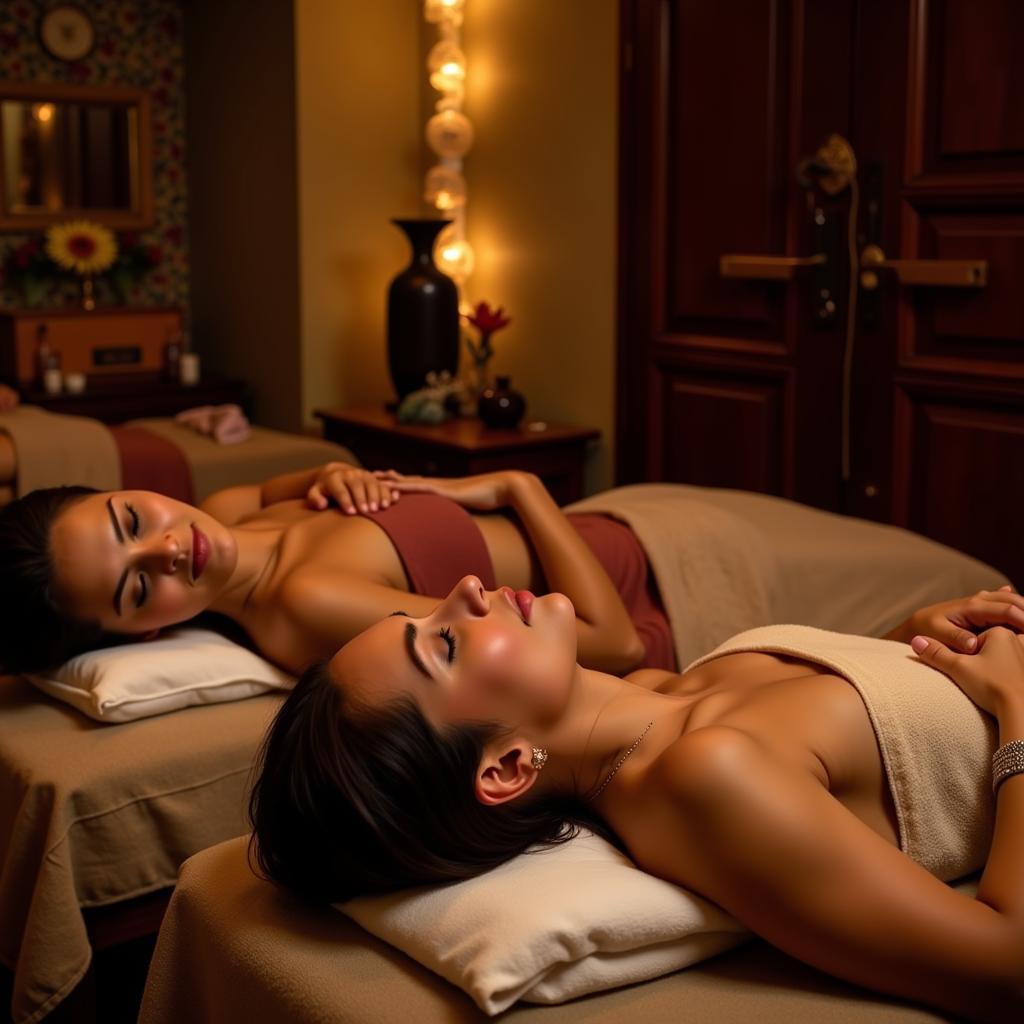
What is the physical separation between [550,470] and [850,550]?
1.64m

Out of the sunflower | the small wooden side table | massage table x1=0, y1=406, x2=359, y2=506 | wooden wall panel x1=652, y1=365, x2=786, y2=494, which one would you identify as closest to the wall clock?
the sunflower

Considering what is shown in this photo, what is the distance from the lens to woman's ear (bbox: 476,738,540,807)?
135cm

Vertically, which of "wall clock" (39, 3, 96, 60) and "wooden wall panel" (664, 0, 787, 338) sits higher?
"wall clock" (39, 3, 96, 60)

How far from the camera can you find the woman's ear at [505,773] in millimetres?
1354

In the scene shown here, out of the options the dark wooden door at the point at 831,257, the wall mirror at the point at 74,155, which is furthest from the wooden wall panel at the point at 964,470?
the wall mirror at the point at 74,155

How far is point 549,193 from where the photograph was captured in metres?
4.29

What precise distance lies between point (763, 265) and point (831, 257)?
207 mm

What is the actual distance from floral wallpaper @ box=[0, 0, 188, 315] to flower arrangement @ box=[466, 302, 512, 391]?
145 centimetres

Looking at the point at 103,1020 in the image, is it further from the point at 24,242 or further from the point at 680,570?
the point at 24,242

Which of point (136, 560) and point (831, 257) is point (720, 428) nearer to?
point (831, 257)

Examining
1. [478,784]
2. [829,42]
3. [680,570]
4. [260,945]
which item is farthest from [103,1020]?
[829,42]

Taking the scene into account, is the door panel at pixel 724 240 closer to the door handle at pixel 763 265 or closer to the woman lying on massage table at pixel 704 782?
the door handle at pixel 763 265

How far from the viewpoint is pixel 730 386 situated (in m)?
3.76

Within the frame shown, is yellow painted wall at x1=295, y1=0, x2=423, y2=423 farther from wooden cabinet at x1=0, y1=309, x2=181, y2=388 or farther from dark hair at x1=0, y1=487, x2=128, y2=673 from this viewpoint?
dark hair at x1=0, y1=487, x2=128, y2=673
